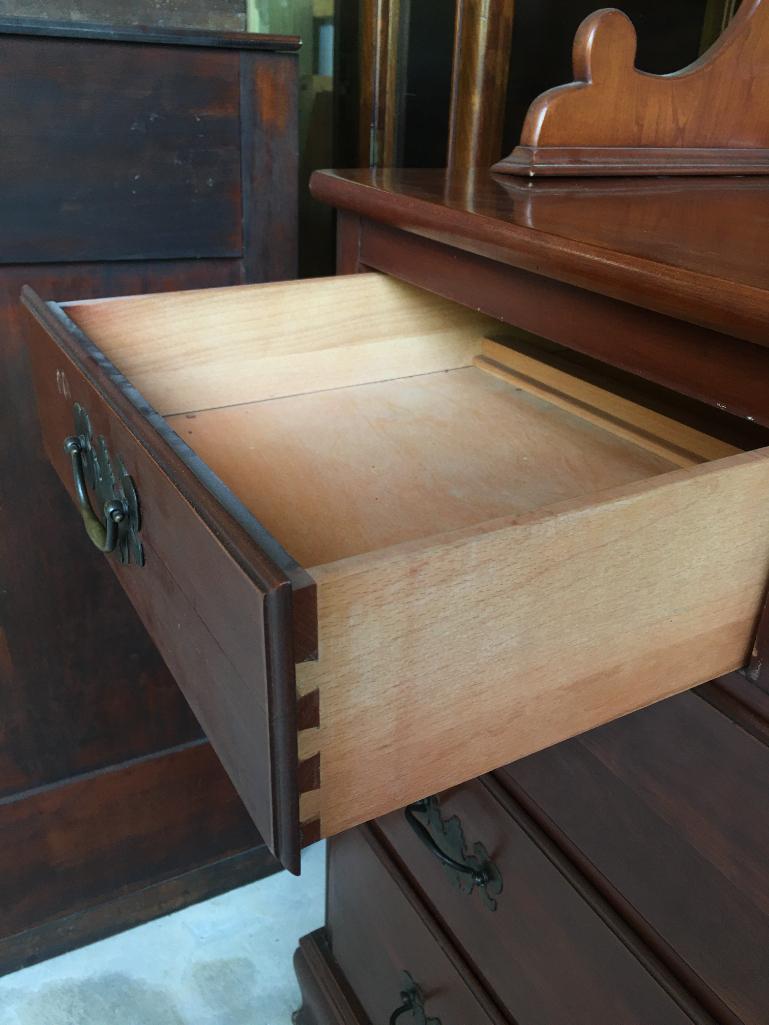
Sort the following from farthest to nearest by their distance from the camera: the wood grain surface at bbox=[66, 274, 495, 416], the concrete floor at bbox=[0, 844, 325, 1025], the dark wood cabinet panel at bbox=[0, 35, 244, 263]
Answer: the concrete floor at bbox=[0, 844, 325, 1025], the dark wood cabinet panel at bbox=[0, 35, 244, 263], the wood grain surface at bbox=[66, 274, 495, 416]

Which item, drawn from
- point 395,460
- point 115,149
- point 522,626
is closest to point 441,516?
point 395,460

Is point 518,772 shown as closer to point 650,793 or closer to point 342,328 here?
point 650,793

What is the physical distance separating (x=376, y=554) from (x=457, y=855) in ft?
Answer: 1.66

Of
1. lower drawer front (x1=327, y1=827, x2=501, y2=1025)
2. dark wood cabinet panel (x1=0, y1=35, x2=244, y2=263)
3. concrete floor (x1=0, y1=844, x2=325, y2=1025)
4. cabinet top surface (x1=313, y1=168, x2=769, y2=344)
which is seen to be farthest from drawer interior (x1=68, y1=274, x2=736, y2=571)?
concrete floor (x1=0, y1=844, x2=325, y2=1025)

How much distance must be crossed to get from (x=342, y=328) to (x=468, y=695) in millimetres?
449

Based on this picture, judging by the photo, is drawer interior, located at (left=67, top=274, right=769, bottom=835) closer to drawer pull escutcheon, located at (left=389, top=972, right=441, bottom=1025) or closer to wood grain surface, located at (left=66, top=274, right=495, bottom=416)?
wood grain surface, located at (left=66, top=274, right=495, bottom=416)

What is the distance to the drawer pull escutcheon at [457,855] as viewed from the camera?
28.7 inches

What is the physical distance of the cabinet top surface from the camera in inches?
18.0

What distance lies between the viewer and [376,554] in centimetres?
35

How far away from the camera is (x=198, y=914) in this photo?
1.33 m

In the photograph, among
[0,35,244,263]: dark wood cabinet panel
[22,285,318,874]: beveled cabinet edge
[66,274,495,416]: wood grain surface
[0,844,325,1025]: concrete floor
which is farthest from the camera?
[0,844,325,1025]: concrete floor

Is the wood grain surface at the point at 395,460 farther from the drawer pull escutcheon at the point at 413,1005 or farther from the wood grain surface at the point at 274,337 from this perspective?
the drawer pull escutcheon at the point at 413,1005

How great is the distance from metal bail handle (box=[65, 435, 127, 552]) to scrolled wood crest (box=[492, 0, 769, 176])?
43 centimetres

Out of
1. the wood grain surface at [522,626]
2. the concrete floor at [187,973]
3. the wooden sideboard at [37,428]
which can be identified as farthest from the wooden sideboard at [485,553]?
the concrete floor at [187,973]
